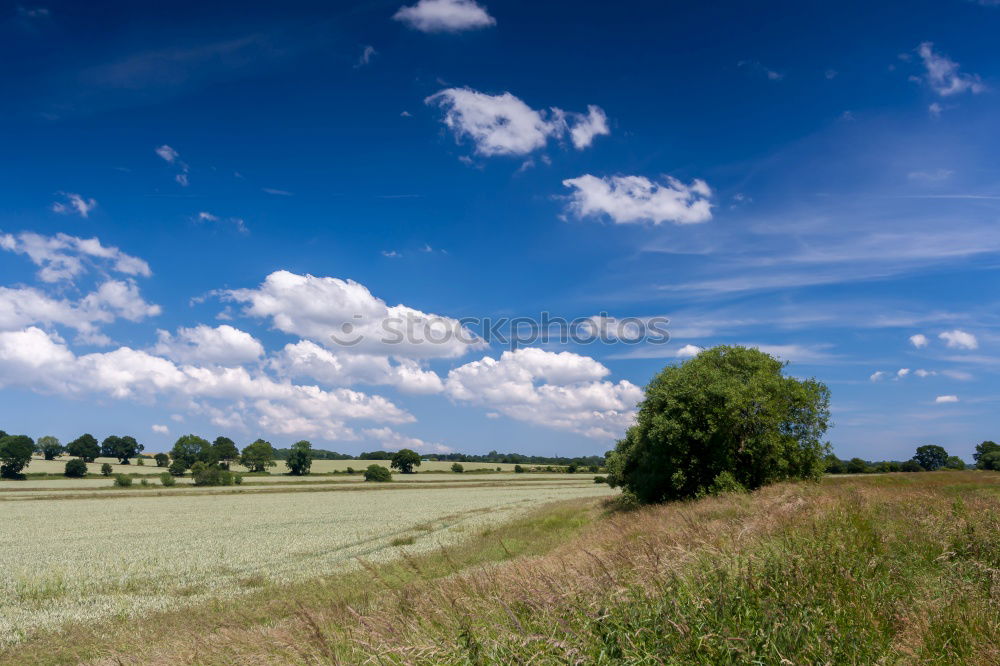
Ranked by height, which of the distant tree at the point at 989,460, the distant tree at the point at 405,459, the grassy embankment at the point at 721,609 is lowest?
the distant tree at the point at 405,459

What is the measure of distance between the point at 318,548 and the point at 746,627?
92.6ft

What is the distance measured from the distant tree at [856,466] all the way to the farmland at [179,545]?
7538 centimetres

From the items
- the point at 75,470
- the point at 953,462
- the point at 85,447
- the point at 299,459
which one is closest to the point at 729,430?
the point at 953,462

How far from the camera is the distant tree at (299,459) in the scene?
137m

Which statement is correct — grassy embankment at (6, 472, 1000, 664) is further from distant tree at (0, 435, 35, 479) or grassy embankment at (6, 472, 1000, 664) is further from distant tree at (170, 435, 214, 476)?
distant tree at (170, 435, 214, 476)

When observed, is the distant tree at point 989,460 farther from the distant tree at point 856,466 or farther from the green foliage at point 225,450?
the green foliage at point 225,450

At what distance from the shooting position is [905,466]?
10188cm

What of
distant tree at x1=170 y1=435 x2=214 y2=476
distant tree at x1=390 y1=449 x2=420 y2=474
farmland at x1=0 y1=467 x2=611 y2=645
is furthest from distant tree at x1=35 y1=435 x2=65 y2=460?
farmland at x1=0 y1=467 x2=611 y2=645

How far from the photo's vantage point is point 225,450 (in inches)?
5984

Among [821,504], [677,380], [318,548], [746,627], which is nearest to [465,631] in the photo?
[746,627]

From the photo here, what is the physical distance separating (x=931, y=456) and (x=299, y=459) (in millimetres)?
144837

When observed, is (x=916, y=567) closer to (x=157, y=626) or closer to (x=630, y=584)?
(x=630, y=584)

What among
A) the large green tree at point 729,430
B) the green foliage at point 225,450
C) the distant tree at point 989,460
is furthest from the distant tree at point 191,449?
the distant tree at point 989,460

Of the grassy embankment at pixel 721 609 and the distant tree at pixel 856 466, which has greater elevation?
the grassy embankment at pixel 721 609
